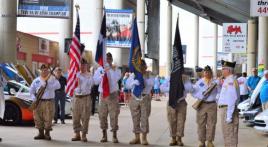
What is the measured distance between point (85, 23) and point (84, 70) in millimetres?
41400

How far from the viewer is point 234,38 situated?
25.0 metres

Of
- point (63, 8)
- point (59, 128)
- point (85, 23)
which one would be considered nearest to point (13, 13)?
point (63, 8)

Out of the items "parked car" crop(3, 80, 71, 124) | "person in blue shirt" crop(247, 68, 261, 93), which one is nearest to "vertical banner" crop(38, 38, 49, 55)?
"person in blue shirt" crop(247, 68, 261, 93)

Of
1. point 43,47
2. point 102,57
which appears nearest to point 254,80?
point 102,57

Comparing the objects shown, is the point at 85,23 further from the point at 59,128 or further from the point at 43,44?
the point at 59,128

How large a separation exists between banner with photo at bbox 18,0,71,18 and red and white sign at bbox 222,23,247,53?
23.7ft

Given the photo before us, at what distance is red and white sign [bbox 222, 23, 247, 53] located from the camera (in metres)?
24.7

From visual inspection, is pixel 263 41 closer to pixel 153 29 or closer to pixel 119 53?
pixel 119 53

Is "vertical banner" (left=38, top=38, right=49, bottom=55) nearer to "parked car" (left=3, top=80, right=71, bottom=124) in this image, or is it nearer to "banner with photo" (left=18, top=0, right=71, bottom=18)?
"banner with photo" (left=18, top=0, right=71, bottom=18)

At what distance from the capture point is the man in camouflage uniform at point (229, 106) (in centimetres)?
1012

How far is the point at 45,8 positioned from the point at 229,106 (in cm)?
1610

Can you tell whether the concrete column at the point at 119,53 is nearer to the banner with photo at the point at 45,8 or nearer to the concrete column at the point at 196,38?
the banner with photo at the point at 45,8

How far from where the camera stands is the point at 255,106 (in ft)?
58.0

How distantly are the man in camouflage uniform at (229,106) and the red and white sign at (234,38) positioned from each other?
47.4 ft
